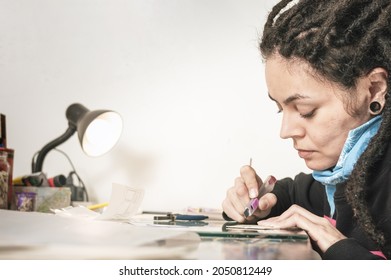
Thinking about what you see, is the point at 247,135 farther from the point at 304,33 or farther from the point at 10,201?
the point at 10,201

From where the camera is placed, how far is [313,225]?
633 millimetres

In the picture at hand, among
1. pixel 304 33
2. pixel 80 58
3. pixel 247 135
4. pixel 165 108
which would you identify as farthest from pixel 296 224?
pixel 80 58

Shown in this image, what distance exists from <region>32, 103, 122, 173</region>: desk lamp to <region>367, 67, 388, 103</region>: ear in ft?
2.15

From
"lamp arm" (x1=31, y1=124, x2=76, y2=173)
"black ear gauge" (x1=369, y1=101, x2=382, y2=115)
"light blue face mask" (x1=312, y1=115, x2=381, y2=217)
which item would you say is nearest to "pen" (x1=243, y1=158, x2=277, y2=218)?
"light blue face mask" (x1=312, y1=115, x2=381, y2=217)

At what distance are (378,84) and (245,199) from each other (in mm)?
317

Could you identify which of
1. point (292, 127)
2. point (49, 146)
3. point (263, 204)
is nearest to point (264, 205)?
point (263, 204)

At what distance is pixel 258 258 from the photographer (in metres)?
0.49

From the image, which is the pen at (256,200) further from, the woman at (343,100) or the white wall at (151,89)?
the white wall at (151,89)

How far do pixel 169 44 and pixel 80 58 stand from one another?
0.26 m

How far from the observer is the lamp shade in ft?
3.87

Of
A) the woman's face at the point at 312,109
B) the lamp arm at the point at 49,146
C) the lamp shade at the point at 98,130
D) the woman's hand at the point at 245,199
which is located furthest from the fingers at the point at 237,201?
the lamp arm at the point at 49,146

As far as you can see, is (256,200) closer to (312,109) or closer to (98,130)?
(312,109)

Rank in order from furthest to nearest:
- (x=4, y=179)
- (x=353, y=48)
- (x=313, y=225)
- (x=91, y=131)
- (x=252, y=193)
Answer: (x=91, y=131), (x=4, y=179), (x=252, y=193), (x=353, y=48), (x=313, y=225)
